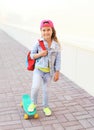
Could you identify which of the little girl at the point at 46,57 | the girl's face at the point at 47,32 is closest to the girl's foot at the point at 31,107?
the little girl at the point at 46,57

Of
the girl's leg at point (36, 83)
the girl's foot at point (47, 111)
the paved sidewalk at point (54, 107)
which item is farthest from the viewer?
the girl's foot at point (47, 111)

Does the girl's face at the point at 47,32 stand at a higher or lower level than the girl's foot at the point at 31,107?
higher

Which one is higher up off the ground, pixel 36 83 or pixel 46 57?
pixel 46 57

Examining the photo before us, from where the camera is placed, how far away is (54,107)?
4.50 meters

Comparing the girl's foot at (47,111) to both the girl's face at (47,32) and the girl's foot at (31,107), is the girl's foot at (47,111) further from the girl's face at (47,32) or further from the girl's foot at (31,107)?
the girl's face at (47,32)

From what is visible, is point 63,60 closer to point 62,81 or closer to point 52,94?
point 62,81

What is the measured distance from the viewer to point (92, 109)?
14.5 ft

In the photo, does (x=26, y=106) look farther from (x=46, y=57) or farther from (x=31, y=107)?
(x=46, y=57)

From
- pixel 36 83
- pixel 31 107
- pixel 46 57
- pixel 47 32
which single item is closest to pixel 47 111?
pixel 31 107

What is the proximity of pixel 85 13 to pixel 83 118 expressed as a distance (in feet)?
7.76

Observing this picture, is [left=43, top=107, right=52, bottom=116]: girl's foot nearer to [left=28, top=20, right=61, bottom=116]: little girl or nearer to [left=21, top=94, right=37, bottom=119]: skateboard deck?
A: [left=28, top=20, right=61, bottom=116]: little girl

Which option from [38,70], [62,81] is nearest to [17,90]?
[62,81]

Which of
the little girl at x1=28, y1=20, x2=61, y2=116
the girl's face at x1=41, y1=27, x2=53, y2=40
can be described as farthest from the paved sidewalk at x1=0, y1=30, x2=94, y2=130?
the girl's face at x1=41, y1=27, x2=53, y2=40

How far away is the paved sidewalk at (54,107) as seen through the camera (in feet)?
12.6
